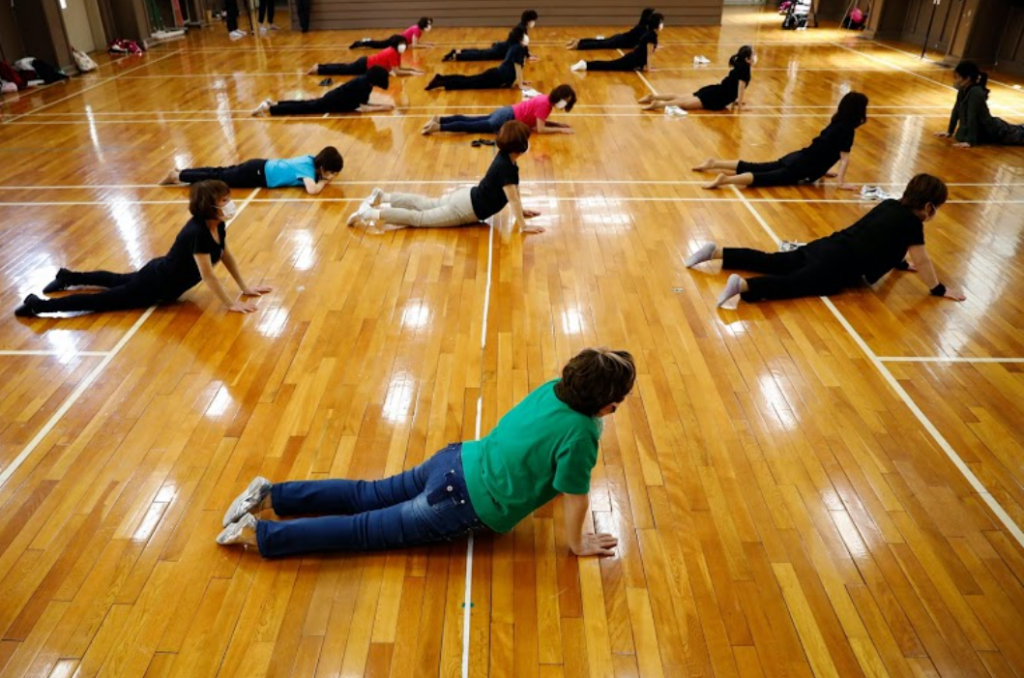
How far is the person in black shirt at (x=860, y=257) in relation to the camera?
5.04 m

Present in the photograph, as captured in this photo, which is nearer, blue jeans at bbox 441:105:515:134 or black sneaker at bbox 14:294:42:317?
black sneaker at bbox 14:294:42:317

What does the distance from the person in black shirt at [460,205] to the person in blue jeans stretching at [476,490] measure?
10.8ft

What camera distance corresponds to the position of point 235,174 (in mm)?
7234

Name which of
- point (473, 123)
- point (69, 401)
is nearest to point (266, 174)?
point (473, 123)

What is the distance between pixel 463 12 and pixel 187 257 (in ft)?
44.9

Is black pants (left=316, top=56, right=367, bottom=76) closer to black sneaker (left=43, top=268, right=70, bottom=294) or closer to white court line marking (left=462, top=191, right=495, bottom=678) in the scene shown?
black sneaker (left=43, top=268, right=70, bottom=294)

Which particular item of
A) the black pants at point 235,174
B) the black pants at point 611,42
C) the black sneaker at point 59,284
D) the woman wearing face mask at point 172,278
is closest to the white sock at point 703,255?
the woman wearing face mask at point 172,278

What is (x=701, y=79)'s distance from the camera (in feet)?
38.6

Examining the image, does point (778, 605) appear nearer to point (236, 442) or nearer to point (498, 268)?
point (236, 442)

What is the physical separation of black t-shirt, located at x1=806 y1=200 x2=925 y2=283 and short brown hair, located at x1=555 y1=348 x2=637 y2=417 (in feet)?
10.5

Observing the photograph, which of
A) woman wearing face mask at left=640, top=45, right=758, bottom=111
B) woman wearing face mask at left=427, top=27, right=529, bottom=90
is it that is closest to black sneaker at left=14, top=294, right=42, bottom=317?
woman wearing face mask at left=427, top=27, right=529, bottom=90

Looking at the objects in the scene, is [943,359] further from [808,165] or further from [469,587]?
[469,587]

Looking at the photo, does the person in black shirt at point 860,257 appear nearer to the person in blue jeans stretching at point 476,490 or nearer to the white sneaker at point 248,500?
the person in blue jeans stretching at point 476,490

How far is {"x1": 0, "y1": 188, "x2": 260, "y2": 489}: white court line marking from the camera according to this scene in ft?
12.2
